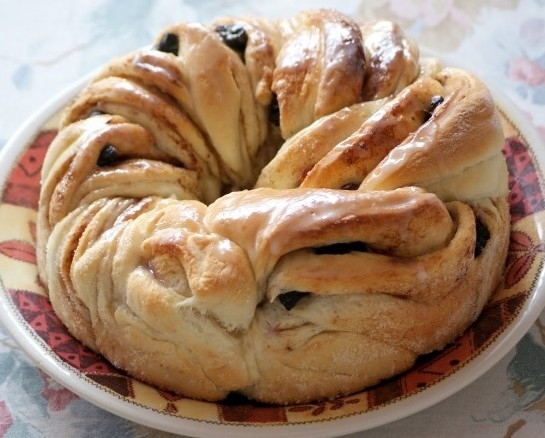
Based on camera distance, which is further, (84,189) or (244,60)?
(244,60)

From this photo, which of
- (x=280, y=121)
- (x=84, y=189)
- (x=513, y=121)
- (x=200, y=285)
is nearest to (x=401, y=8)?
(x=513, y=121)

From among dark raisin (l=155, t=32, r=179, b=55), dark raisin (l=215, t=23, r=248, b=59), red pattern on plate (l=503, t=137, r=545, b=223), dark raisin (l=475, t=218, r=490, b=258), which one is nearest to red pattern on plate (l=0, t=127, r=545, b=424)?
red pattern on plate (l=503, t=137, r=545, b=223)

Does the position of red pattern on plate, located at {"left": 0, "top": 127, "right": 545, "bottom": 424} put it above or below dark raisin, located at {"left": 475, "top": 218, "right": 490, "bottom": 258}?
below

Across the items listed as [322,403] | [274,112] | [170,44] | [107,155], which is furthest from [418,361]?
[170,44]

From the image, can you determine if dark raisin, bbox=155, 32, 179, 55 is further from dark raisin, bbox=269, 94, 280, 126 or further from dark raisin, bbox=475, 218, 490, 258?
dark raisin, bbox=475, 218, 490, 258

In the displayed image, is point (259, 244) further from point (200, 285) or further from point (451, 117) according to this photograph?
point (451, 117)

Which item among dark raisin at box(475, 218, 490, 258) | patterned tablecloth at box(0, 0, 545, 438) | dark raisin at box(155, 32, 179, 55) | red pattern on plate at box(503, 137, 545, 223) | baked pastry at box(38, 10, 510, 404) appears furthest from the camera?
dark raisin at box(155, 32, 179, 55)

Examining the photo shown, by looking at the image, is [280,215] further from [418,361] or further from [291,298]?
[418,361]
